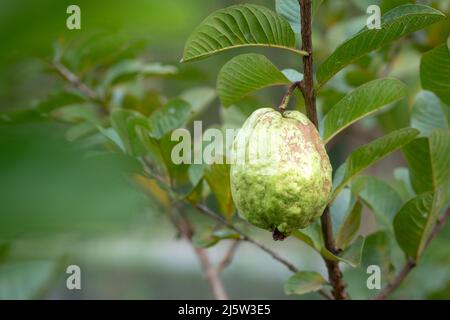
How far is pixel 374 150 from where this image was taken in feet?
2.54

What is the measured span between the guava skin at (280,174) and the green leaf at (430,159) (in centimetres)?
28

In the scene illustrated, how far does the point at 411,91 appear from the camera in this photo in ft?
4.48

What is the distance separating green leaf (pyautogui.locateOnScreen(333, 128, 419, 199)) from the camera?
A: 75 cm

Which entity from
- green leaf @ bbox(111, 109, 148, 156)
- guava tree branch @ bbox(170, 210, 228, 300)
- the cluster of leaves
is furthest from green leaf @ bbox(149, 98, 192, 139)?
guava tree branch @ bbox(170, 210, 228, 300)

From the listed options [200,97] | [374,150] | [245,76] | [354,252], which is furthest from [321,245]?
[200,97]

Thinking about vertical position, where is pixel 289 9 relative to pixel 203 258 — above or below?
above

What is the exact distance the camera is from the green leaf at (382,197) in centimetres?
99

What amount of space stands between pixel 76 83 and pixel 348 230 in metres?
0.69

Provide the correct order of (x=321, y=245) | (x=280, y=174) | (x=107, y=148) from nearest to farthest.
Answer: (x=280, y=174) < (x=321, y=245) < (x=107, y=148)

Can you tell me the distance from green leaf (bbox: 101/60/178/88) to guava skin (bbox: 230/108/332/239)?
675mm

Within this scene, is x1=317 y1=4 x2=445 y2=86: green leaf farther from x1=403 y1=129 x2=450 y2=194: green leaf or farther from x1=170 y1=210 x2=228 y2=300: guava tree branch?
x1=170 y1=210 x2=228 y2=300: guava tree branch

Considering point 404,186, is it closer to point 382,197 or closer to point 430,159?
point 382,197
